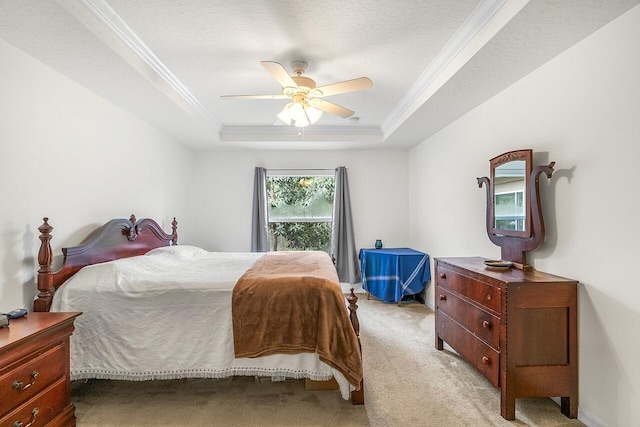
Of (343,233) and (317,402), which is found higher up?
(343,233)

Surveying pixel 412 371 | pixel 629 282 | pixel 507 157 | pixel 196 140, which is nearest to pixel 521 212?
pixel 507 157

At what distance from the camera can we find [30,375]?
165cm

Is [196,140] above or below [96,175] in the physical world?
above

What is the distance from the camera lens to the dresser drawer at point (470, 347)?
218 centimetres

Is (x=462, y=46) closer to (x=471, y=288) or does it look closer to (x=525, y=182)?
(x=525, y=182)

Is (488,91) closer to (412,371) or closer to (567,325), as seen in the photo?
(567,325)

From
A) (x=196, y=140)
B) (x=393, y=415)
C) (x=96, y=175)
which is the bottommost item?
(x=393, y=415)

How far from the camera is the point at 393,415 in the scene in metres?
2.11

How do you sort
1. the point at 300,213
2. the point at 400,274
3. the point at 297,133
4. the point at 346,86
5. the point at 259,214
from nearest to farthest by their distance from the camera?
the point at 346,86 → the point at 400,274 → the point at 297,133 → the point at 259,214 → the point at 300,213

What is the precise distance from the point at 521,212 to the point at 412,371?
1.51 m

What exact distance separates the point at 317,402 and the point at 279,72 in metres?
2.27

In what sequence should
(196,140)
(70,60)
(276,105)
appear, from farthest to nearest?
1. (196,140)
2. (276,105)
3. (70,60)

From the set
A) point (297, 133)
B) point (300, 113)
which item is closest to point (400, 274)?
point (297, 133)

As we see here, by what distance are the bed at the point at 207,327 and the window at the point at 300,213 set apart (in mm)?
3144
